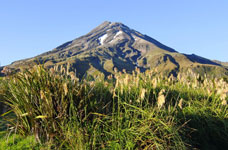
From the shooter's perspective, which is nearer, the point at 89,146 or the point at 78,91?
the point at 89,146

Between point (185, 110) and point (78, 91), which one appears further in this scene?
point (185, 110)

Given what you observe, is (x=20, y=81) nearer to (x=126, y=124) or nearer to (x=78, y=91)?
(x=78, y=91)

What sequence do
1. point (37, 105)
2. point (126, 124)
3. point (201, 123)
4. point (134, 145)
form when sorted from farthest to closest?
point (201, 123)
point (37, 105)
point (126, 124)
point (134, 145)

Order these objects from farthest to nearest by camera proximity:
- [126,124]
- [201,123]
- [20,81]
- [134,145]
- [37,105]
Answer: [201,123], [20,81], [37,105], [126,124], [134,145]

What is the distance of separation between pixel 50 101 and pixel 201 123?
379 centimetres

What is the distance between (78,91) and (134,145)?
1.79m

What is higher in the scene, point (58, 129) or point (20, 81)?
point (20, 81)

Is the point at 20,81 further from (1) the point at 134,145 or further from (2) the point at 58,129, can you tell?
(1) the point at 134,145

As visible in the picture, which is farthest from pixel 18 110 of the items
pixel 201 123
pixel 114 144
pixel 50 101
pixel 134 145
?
pixel 201 123

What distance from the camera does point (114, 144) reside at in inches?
121

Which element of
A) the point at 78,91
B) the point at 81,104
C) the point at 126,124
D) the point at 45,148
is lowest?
the point at 45,148

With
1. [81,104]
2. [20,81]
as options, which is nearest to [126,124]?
[81,104]

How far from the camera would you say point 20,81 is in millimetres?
4004

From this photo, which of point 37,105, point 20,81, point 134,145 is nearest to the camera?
point 134,145
